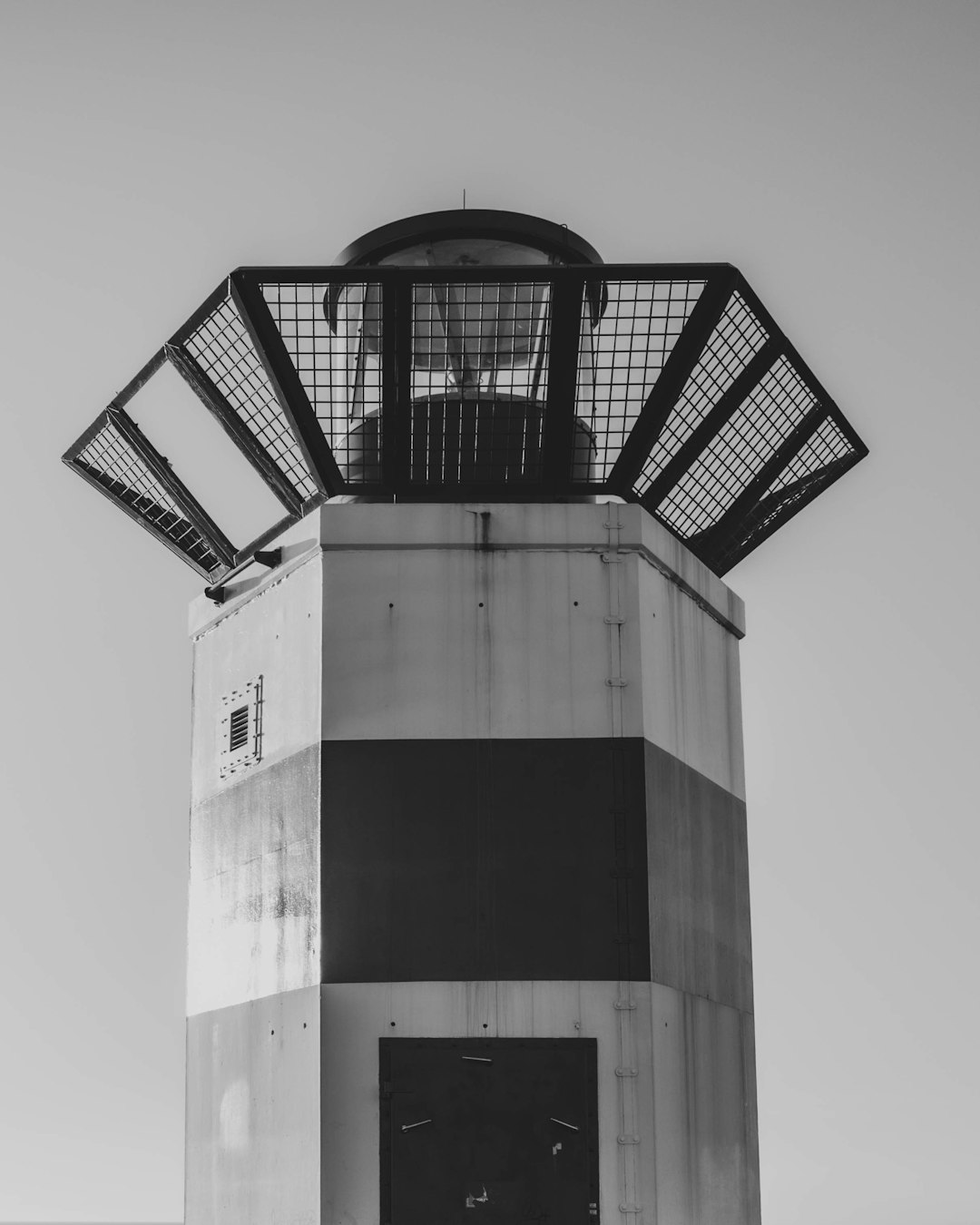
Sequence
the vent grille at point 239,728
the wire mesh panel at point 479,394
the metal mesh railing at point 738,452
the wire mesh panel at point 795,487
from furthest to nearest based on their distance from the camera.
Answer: the wire mesh panel at point 795,487 < the metal mesh railing at point 738,452 < the vent grille at point 239,728 < the wire mesh panel at point 479,394

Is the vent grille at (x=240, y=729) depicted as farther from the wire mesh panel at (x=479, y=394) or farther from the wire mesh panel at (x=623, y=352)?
the wire mesh panel at (x=623, y=352)

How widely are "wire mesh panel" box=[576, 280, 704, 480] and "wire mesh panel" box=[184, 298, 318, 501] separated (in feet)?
6.50

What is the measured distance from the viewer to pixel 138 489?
13586mm

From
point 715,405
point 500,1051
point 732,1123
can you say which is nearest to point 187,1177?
point 500,1051

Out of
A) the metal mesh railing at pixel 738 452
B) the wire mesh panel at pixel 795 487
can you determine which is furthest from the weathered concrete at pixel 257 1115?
the wire mesh panel at pixel 795 487

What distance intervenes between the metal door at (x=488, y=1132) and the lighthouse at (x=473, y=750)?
2cm

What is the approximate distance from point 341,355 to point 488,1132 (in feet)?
17.0

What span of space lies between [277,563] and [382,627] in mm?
1020

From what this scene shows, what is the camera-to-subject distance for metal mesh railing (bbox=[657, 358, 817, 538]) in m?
12.5

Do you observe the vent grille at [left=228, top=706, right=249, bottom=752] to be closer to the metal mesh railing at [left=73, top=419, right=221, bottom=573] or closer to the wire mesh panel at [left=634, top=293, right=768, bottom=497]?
the metal mesh railing at [left=73, top=419, right=221, bottom=573]

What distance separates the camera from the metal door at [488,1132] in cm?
1027

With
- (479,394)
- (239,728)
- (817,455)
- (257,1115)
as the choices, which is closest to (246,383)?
(479,394)

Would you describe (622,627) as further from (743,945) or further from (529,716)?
(743,945)

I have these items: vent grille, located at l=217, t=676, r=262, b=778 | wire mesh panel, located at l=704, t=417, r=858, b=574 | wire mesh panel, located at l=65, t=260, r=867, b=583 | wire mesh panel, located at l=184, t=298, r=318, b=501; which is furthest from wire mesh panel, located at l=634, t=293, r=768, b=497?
vent grille, located at l=217, t=676, r=262, b=778
